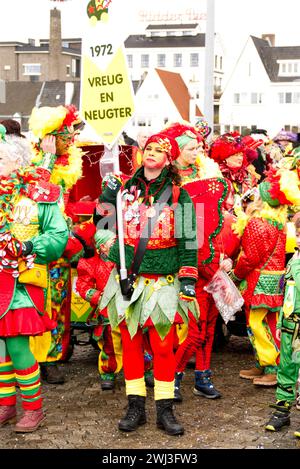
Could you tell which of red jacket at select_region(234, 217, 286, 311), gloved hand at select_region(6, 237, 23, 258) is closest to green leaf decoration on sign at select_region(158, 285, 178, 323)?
gloved hand at select_region(6, 237, 23, 258)

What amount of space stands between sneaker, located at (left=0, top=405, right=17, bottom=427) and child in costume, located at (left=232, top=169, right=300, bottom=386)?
2.00m

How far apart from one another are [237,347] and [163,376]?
267 centimetres

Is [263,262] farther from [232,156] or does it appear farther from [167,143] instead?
[167,143]

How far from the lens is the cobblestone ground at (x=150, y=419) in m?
4.89

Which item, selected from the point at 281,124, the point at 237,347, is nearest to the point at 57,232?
the point at 237,347

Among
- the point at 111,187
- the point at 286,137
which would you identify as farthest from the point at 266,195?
the point at 286,137

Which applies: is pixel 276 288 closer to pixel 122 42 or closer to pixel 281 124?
pixel 122 42

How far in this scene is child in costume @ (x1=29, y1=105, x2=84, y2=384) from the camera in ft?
20.4

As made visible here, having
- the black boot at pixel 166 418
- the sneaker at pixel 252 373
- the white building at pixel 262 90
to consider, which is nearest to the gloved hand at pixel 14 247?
the black boot at pixel 166 418

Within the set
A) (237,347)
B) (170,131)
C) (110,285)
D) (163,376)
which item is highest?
(170,131)

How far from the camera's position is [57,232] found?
195 inches

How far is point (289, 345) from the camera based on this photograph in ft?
16.2
